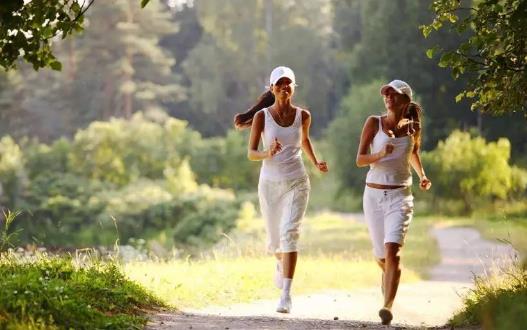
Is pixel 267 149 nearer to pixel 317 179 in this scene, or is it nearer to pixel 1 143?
pixel 1 143

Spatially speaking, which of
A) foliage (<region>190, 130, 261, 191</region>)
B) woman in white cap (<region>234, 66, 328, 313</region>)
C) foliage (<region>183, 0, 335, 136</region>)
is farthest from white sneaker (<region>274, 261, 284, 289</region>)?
foliage (<region>183, 0, 335, 136</region>)

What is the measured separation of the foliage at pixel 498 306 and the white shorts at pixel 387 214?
33.1 inches

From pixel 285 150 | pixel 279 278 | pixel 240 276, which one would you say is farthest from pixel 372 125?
pixel 240 276

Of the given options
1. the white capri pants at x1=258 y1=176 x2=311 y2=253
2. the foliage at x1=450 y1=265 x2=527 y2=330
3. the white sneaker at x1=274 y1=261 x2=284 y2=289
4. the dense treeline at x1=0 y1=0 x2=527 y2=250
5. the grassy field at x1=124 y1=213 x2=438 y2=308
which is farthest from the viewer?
the dense treeline at x1=0 y1=0 x2=527 y2=250

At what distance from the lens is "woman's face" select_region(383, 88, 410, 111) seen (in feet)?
25.1

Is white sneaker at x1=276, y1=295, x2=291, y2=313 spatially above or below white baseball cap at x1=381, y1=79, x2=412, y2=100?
below

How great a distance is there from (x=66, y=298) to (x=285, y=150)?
2.60m

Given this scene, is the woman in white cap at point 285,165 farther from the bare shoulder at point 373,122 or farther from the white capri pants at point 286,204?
the bare shoulder at point 373,122

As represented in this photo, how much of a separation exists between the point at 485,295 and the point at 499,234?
660 inches

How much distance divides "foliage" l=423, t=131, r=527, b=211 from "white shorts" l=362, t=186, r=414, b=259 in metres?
23.5

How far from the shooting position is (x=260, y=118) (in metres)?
8.26

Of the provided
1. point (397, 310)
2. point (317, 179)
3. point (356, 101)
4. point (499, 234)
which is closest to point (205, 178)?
point (317, 179)

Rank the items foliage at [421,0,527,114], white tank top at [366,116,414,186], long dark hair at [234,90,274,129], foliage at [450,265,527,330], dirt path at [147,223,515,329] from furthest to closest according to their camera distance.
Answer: long dark hair at [234,90,274,129] < white tank top at [366,116,414,186] < foliage at [421,0,527,114] < dirt path at [147,223,515,329] < foliage at [450,265,527,330]

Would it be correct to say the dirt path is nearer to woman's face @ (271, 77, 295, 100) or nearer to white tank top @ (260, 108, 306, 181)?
white tank top @ (260, 108, 306, 181)
